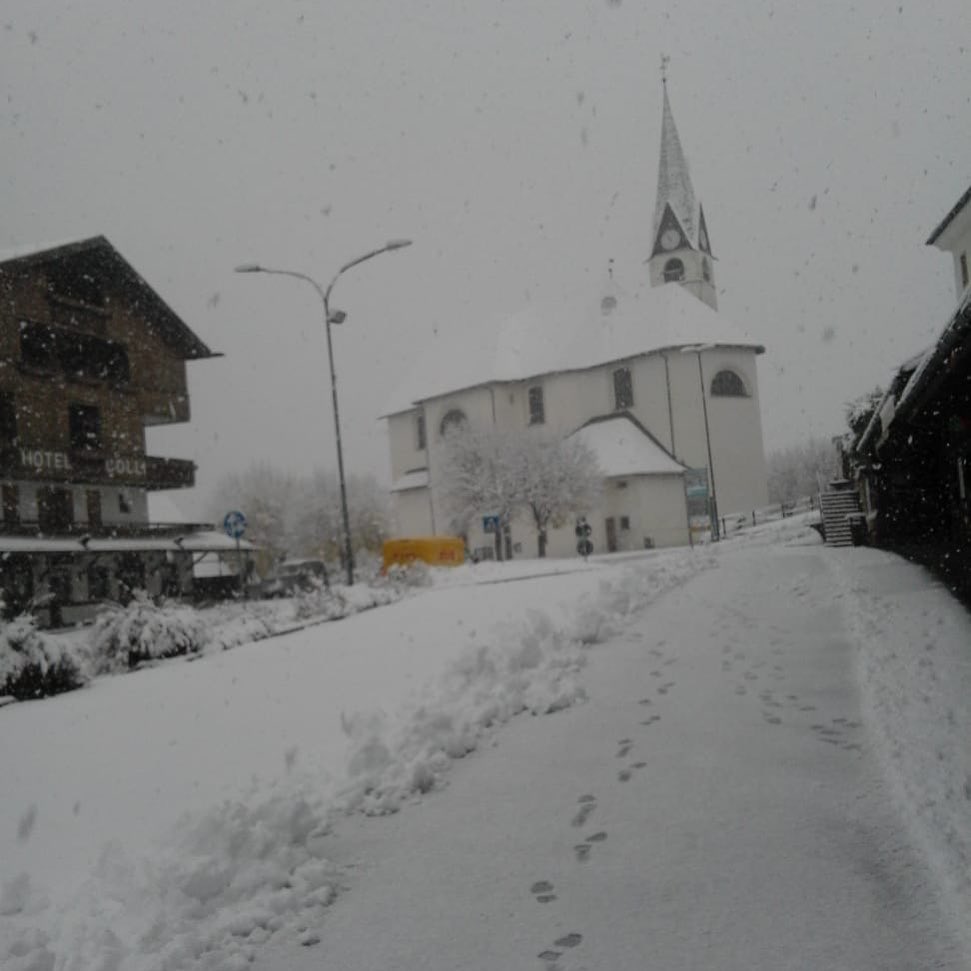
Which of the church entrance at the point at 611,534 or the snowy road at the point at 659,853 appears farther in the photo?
the church entrance at the point at 611,534

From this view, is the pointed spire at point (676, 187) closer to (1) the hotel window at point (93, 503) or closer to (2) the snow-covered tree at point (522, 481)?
(2) the snow-covered tree at point (522, 481)

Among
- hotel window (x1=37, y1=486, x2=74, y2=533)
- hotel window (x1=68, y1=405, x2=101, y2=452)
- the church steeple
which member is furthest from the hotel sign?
the church steeple

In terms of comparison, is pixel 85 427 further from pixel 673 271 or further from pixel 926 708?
pixel 673 271

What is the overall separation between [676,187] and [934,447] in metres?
57.5

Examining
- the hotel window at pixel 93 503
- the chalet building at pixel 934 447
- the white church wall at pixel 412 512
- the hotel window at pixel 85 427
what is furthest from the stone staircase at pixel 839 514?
the white church wall at pixel 412 512

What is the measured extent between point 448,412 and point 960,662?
197 feet

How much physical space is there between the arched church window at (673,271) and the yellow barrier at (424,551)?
37305 millimetres

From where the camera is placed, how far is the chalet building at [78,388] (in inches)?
529

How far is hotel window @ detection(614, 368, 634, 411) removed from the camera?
63125mm

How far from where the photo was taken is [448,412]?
67.8 m

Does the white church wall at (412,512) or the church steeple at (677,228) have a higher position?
the church steeple at (677,228)

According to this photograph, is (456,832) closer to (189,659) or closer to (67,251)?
(189,659)

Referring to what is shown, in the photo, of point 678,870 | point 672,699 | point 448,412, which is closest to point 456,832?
point 678,870

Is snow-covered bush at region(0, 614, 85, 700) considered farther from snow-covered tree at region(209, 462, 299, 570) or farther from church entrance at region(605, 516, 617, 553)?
church entrance at region(605, 516, 617, 553)
